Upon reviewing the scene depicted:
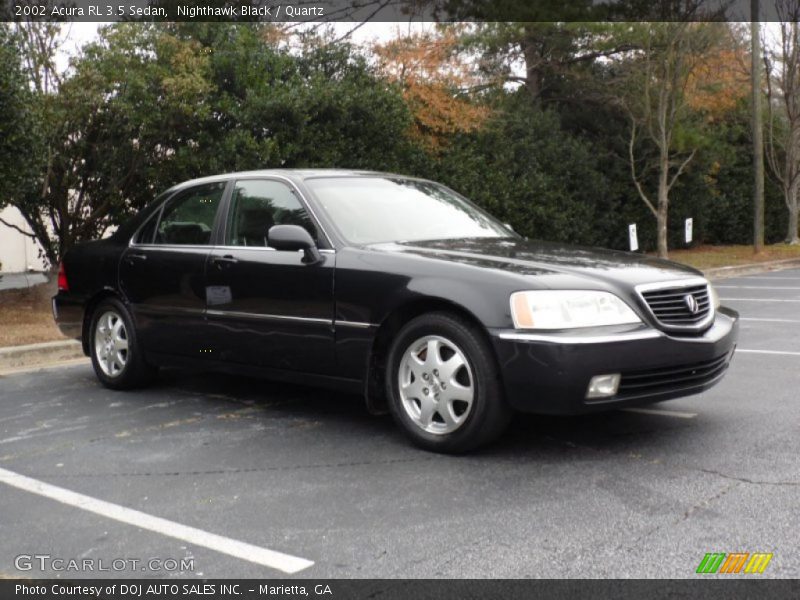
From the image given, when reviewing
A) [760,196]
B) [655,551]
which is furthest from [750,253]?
[655,551]

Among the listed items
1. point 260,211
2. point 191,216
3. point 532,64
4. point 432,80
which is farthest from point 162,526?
point 532,64

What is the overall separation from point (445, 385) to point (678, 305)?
1307 mm

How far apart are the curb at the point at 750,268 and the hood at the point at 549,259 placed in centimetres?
1409

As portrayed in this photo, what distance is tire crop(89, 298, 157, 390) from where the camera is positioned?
22.4 ft

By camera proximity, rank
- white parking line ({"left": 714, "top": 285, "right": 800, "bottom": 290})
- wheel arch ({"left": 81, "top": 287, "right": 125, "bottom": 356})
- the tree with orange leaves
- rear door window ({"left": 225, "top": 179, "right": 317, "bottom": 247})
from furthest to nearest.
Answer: the tree with orange leaves
white parking line ({"left": 714, "top": 285, "right": 800, "bottom": 290})
wheel arch ({"left": 81, "top": 287, "right": 125, "bottom": 356})
rear door window ({"left": 225, "top": 179, "right": 317, "bottom": 247})

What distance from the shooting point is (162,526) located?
3.95 m

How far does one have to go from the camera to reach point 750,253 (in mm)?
25031

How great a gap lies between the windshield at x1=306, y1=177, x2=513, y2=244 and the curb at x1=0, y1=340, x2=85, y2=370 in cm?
398

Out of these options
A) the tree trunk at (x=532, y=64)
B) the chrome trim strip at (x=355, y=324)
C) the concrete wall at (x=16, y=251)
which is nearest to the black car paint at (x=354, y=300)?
the chrome trim strip at (x=355, y=324)

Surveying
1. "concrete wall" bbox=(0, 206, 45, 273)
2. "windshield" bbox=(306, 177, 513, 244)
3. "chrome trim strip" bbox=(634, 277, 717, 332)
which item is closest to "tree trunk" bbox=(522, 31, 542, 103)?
"concrete wall" bbox=(0, 206, 45, 273)

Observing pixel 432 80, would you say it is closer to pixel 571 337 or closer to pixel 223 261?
pixel 223 261

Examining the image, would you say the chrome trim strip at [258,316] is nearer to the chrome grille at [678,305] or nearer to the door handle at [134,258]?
the door handle at [134,258]

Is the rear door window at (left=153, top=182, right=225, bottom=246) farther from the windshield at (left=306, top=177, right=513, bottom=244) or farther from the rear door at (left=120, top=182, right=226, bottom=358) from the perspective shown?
the windshield at (left=306, top=177, right=513, bottom=244)

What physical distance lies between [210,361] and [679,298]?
2.99 metres
